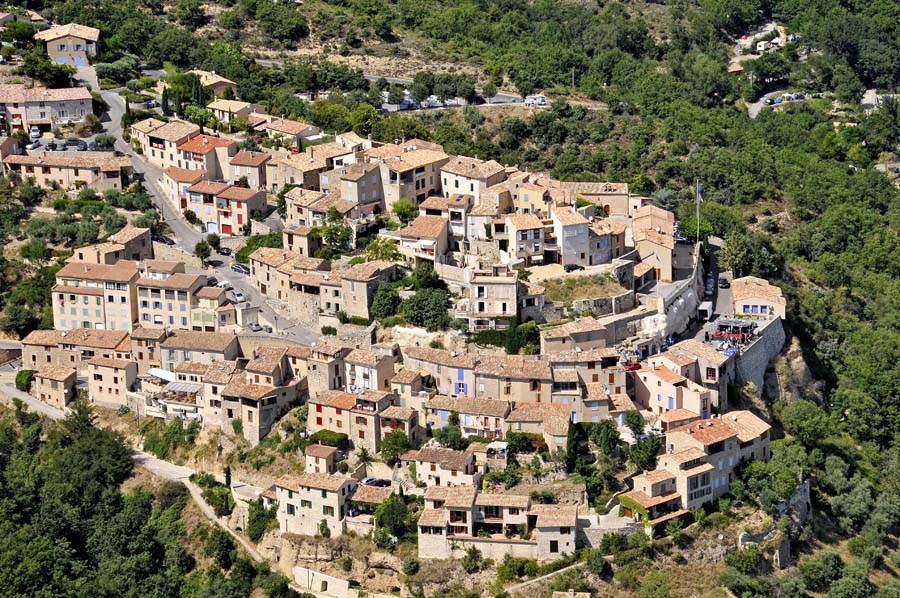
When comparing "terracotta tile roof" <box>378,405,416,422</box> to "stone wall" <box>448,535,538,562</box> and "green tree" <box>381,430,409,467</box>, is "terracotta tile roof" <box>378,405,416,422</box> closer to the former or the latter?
Result: "green tree" <box>381,430,409,467</box>

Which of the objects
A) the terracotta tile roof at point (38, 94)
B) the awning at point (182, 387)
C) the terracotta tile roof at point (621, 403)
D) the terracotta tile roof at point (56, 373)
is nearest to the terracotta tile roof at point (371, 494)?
the terracotta tile roof at point (621, 403)

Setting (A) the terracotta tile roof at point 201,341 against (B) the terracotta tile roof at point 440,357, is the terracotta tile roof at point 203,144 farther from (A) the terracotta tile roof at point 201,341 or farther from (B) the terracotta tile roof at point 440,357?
(B) the terracotta tile roof at point 440,357

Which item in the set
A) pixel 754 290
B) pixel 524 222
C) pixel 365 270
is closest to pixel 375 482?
pixel 365 270

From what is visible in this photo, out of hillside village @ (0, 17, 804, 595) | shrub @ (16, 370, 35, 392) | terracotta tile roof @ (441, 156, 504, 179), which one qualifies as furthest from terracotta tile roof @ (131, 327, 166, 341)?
terracotta tile roof @ (441, 156, 504, 179)

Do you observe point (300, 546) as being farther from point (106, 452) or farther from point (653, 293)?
point (653, 293)

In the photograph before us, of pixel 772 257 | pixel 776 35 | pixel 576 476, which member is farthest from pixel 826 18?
pixel 576 476
